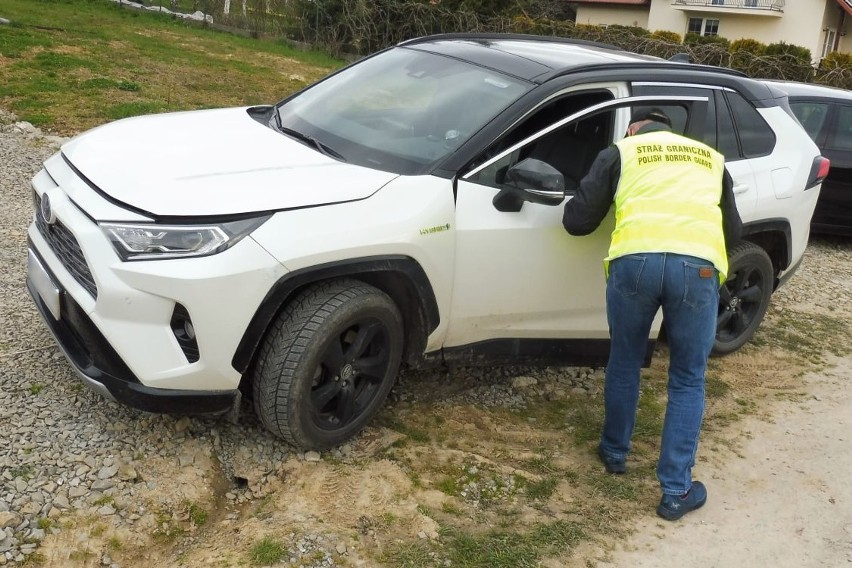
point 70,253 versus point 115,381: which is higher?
point 70,253

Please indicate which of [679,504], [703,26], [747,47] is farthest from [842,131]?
[703,26]

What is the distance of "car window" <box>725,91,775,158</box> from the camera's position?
483 centimetres

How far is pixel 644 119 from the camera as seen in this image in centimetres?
387

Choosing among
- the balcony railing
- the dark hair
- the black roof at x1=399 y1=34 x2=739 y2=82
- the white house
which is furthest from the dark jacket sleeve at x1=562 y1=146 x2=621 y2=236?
the balcony railing

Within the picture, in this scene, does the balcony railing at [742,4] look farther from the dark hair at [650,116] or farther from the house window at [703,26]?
the dark hair at [650,116]

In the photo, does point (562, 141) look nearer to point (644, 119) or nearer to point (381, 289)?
point (644, 119)

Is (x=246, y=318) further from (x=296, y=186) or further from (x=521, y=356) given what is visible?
(x=521, y=356)

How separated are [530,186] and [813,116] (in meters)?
6.20

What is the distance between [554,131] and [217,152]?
5.44 ft

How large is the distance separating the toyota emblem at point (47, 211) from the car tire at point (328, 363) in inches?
41.8

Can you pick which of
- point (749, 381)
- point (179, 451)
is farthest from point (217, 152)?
point (749, 381)

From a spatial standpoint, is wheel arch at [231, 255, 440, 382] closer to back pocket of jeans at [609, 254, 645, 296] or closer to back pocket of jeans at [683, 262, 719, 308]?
back pocket of jeans at [609, 254, 645, 296]

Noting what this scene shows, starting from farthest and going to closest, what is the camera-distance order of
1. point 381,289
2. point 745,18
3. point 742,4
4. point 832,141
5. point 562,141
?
point 745,18 → point 742,4 → point 832,141 → point 562,141 → point 381,289

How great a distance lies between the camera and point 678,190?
3510mm
